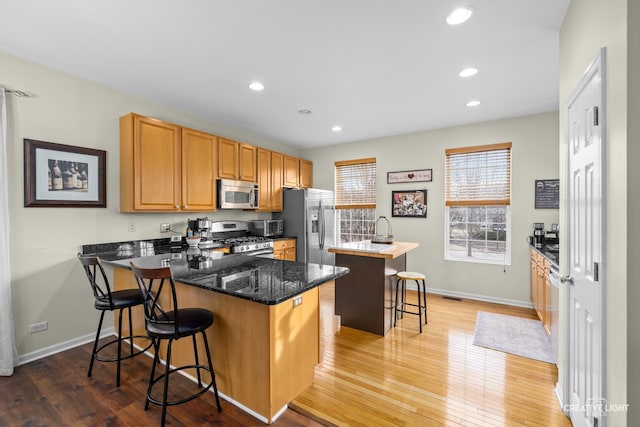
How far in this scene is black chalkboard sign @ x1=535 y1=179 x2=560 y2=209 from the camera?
375cm

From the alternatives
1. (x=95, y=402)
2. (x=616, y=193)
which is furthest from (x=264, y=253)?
(x=616, y=193)

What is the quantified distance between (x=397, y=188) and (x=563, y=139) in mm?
3052

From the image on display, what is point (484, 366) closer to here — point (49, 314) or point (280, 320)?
point (280, 320)

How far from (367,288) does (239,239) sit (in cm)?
231

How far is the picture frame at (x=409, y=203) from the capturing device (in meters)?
4.69

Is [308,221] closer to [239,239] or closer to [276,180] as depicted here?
[276,180]

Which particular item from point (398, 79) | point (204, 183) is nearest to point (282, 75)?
point (398, 79)

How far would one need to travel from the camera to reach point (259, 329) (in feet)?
5.80

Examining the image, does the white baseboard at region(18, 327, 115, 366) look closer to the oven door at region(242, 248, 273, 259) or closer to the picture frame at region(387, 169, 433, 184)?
the oven door at region(242, 248, 273, 259)

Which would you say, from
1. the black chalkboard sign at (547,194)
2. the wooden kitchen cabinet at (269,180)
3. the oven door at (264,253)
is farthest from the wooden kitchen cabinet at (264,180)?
the black chalkboard sign at (547,194)

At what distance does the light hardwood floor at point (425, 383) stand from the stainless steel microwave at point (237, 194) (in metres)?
2.37

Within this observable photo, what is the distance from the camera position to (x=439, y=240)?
4.54 metres

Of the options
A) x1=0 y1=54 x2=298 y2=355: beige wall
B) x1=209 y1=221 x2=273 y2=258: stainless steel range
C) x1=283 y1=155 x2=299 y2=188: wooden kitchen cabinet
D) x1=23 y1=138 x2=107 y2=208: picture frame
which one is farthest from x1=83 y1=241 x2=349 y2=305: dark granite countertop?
x1=283 y1=155 x2=299 y2=188: wooden kitchen cabinet

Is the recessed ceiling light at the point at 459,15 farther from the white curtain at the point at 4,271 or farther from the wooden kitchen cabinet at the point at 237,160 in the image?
the white curtain at the point at 4,271
